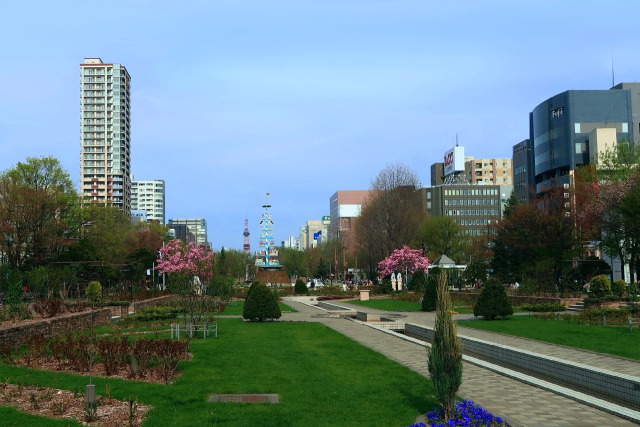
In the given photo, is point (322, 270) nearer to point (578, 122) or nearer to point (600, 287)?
point (578, 122)

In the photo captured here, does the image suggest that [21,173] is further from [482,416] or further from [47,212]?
[482,416]

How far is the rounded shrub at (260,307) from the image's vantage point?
27766mm

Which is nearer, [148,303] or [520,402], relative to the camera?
[520,402]

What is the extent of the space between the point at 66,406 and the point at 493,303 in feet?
65.2

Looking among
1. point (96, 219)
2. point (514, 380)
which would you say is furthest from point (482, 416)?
point (96, 219)

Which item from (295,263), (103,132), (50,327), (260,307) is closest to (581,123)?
(295,263)

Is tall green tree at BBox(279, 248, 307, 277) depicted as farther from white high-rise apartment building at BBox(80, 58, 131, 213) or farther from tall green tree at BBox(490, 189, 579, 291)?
tall green tree at BBox(490, 189, 579, 291)

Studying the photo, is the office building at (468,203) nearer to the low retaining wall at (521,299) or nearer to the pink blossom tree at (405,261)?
the pink blossom tree at (405,261)

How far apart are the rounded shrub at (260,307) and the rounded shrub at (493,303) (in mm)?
8714

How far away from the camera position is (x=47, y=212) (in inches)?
2122

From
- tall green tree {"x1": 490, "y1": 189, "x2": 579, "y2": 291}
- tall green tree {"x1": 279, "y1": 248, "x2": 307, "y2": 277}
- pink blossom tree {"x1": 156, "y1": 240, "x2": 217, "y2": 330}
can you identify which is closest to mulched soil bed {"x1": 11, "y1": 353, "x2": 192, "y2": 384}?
pink blossom tree {"x1": 156, "y1": 240, "x2": 217, "y2": 330}

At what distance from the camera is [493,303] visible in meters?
26.0

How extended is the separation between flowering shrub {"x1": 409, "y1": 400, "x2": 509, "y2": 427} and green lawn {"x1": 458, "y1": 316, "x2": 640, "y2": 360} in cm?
756

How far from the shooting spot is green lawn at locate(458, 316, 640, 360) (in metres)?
16.1
